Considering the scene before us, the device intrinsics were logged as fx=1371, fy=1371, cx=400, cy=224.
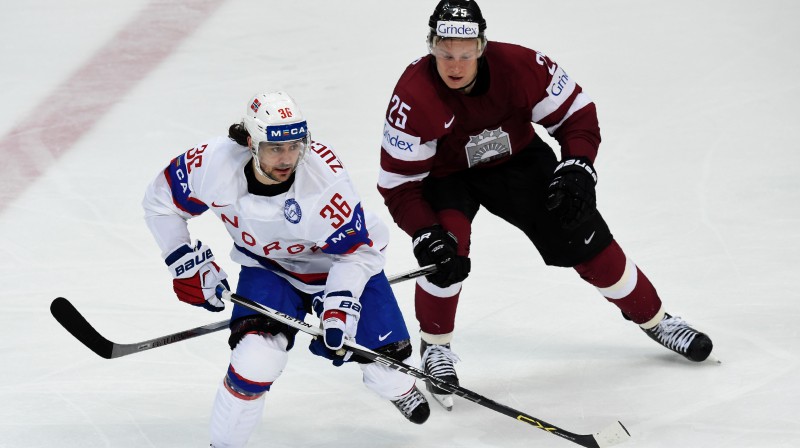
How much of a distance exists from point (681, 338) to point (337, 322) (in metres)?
1.21

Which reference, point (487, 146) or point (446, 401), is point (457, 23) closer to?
point (487, 146)

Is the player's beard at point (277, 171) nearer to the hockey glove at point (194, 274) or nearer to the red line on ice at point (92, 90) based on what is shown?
the hockey glove at point (194, 274)

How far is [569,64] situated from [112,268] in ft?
7.87

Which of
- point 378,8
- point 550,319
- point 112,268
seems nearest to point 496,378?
point 550,319

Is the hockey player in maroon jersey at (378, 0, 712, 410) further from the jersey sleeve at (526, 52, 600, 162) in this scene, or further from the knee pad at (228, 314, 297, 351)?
the knee pad at (228, 314, 297, 351)

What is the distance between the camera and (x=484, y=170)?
4.14 meters

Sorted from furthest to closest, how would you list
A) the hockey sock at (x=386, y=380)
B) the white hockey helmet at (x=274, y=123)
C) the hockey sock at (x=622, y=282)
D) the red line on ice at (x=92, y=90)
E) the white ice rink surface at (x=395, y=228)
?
the red line on ice at (x=92, y=90) < the hockey sock at (x=622, y=282) < the white ice rink surface at (x=395, y=228) < the hockey sock at (x=386, y=380) < the white hockey helmet at (x=274, y=123)

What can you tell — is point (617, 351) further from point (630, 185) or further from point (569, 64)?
point (569, 64)

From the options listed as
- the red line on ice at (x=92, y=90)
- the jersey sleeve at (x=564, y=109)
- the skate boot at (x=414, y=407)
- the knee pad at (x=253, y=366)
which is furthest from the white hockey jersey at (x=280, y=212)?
the red line on ice at (x=92, y=90)

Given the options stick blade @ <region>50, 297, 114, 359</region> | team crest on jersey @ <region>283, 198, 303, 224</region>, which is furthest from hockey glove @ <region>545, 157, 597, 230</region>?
stick blade @ <region>50, 297, 114, 359</region>

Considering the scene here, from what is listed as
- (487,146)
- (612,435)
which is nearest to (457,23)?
(487,146)

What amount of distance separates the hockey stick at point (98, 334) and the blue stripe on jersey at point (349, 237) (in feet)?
1.26

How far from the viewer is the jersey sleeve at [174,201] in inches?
144

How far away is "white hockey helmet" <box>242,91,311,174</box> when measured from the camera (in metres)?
3.44
